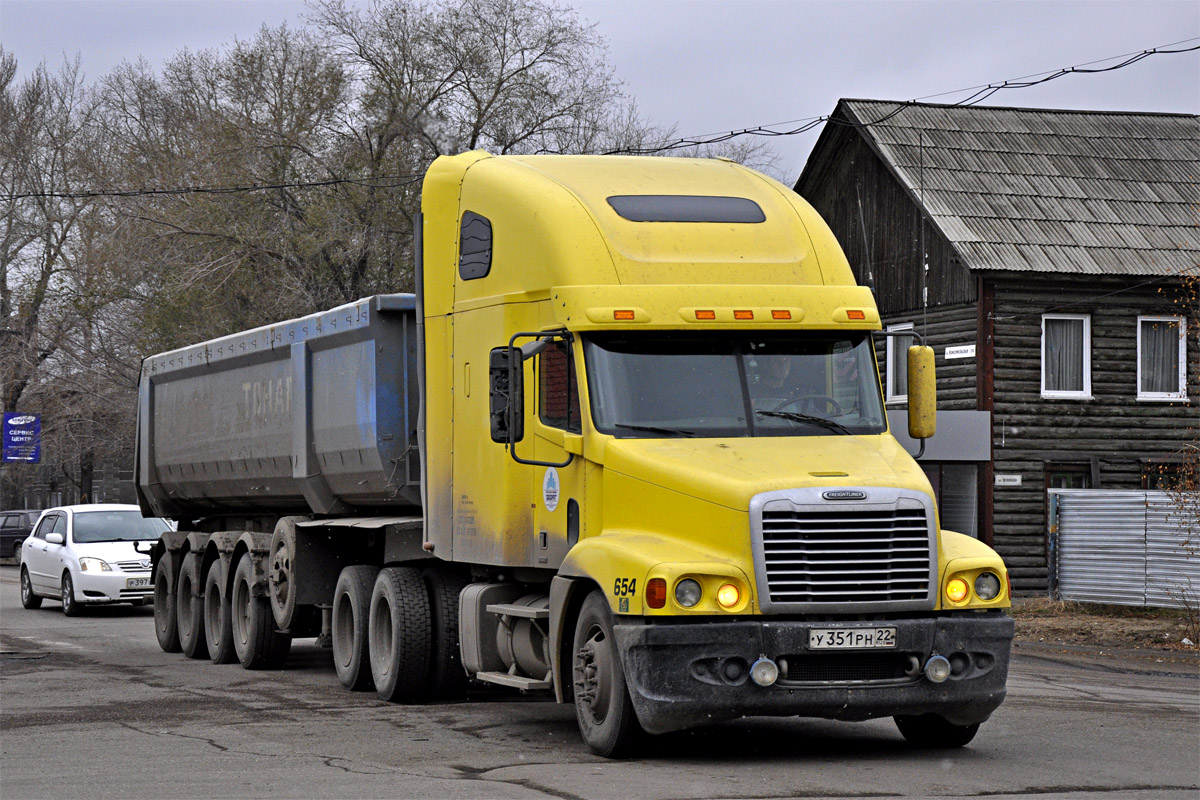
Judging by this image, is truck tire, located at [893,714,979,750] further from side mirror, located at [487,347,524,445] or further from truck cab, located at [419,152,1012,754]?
side mirror, located at [487,347,524,445]

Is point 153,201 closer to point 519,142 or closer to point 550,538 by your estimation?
point 519,142

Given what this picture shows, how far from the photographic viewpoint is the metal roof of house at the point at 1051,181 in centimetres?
2919

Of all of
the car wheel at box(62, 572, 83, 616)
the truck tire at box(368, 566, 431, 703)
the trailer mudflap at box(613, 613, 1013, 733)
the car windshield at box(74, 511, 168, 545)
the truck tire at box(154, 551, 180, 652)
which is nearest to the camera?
the trailer mudflap at box(613, 613, 1013, 733)

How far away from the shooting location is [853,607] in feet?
30.3

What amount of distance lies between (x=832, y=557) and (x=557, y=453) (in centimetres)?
200

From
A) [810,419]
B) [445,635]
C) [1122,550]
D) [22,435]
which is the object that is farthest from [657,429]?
[22,435]

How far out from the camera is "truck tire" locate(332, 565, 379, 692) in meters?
13.9

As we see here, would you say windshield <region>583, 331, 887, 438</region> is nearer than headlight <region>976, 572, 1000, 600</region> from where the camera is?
No

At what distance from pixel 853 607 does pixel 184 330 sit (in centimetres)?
3315

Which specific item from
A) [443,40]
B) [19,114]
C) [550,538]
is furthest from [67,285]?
[550,538]

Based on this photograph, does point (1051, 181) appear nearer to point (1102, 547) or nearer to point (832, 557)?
point (1102, 547)

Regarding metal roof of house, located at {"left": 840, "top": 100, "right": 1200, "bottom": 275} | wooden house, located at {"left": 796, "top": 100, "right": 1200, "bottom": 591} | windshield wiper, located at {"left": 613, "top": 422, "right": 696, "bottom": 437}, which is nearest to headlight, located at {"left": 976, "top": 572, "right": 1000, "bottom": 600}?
windshield wiper, located at {"left": 613, "top": 422, "right": 696, "bottom": 437}

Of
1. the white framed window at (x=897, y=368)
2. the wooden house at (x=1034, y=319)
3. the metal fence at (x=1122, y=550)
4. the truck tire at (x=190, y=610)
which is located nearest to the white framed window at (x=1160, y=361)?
the wooden house at (x=1034, y=319)

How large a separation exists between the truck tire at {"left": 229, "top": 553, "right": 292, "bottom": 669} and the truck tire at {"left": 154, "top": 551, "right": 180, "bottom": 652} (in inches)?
92.3
